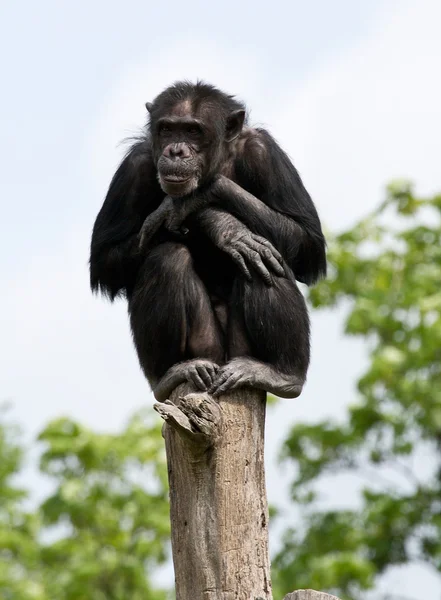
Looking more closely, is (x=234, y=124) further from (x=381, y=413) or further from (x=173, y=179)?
(x=381, y=413)

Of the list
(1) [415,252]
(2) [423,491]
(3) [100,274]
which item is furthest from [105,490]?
(3) [100,274]

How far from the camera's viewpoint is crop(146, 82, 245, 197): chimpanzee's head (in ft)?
22.0

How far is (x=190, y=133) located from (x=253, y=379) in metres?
1.62

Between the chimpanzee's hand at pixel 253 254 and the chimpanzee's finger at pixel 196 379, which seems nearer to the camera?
the chimpanzee's finger at pixel 196 379

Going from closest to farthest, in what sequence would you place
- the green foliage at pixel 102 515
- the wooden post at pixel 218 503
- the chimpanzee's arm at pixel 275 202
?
the wooden post at pixel 218 503 < the chimpanzee's arm at pixel 275 202 < the green foliage at pixel 102 515

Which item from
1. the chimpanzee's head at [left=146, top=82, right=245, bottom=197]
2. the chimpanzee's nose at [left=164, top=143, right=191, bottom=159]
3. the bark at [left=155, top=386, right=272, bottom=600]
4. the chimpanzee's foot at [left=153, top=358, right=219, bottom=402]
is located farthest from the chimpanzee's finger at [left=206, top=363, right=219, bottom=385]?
the chimpanzee's nose at [left=164, top=143, right=191, bottom=159]

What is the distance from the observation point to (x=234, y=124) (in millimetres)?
7105

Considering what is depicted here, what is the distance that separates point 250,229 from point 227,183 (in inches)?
13.0

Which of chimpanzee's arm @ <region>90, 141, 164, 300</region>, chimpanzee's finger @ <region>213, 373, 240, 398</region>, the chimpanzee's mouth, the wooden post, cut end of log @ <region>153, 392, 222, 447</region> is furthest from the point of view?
chimpanzee's arm @ <region>90, 141, 164, 300</region>

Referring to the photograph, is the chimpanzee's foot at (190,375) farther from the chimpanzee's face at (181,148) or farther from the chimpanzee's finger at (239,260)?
the chimpanzee's face at (181,148)

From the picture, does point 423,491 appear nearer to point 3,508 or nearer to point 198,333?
point 3,508

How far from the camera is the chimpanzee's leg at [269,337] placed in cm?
668

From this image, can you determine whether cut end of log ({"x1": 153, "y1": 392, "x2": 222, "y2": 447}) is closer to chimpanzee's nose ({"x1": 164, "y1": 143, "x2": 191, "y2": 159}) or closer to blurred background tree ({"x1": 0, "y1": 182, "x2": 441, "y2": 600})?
chimpanzee's nose ({"x1": 164, "y1": 143, "x2": 191, "y2": 159})

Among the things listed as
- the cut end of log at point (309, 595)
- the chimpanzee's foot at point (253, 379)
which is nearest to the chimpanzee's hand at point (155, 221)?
the chimpanzee's foot at point (253, 379)
